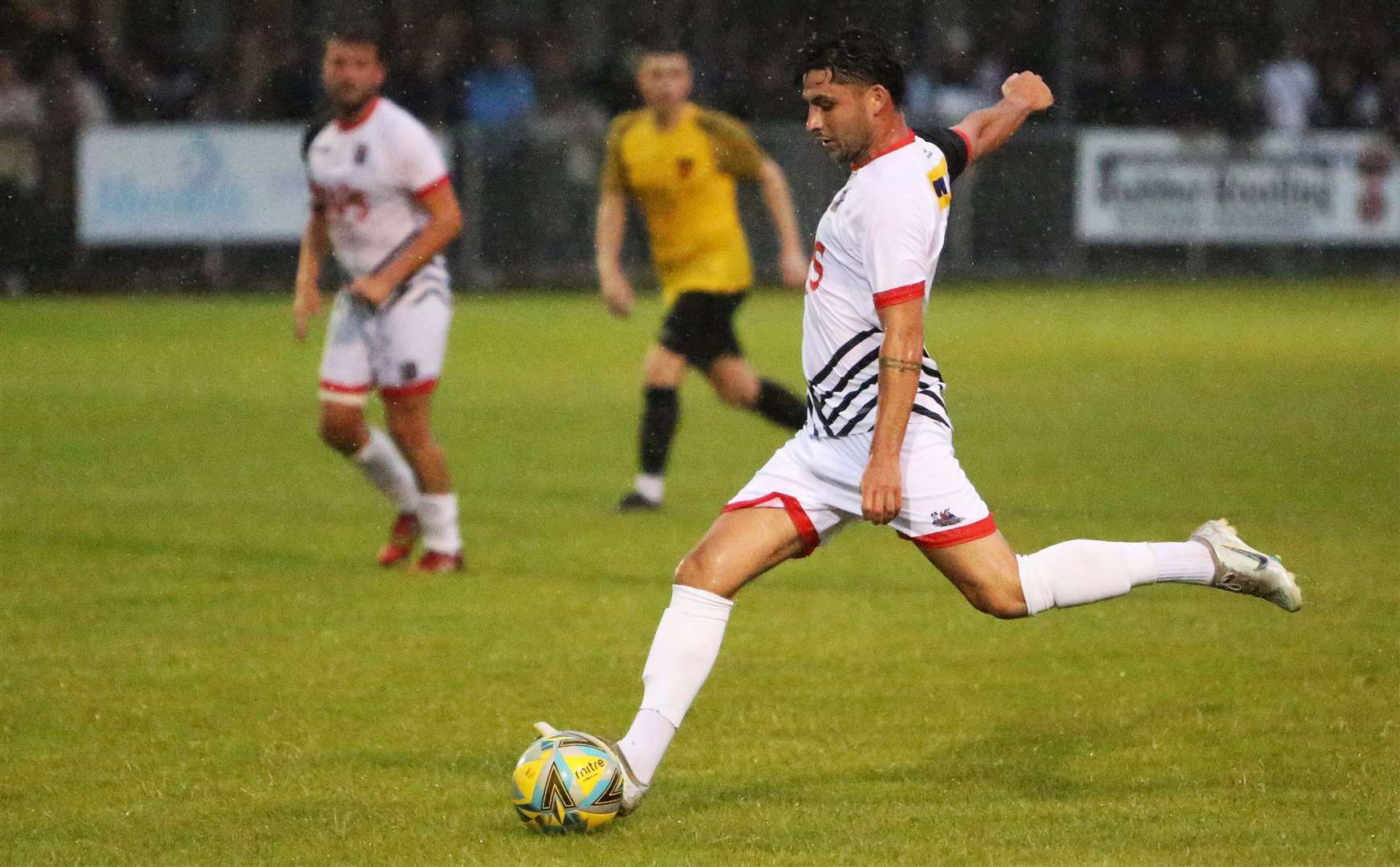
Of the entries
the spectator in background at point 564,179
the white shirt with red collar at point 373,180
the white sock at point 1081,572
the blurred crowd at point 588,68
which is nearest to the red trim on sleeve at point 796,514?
the white sock at point 1081,572

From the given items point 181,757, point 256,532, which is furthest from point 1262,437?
point 181,757

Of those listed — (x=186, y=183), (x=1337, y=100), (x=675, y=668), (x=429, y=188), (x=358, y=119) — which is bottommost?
(x=186, y=183)

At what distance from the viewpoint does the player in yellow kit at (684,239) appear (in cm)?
1077

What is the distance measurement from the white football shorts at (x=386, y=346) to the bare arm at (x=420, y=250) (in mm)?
100

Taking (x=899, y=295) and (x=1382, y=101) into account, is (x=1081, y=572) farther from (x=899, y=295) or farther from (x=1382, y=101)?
(x=1382, y=101)

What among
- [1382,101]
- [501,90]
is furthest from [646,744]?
[1382,101]

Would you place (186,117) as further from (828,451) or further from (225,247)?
(828,451)

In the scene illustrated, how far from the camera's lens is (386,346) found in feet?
28.7

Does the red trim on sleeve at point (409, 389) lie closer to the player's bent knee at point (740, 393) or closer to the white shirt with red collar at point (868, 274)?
the player's bent knee at point (740, 393)

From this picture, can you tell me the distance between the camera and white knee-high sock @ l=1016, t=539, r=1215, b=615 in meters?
5.38

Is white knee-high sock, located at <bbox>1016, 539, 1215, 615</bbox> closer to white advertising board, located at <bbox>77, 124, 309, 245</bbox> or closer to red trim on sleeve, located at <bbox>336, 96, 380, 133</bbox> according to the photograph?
red trim on sleeve, located at <bbox>336, 96, 380, 133</bbox>

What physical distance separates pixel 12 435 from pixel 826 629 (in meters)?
7.26

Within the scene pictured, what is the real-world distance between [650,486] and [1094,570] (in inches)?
213

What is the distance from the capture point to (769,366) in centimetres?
1680
